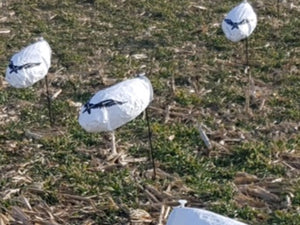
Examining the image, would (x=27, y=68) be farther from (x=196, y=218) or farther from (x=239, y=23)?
(x=196, y=218)

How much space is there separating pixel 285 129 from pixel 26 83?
2337 millimetres

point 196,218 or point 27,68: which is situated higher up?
point 196,218

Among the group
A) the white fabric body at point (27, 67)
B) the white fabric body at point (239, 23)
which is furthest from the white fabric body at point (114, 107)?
the white fabric body at point (239, 23)

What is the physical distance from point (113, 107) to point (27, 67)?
3.95ft

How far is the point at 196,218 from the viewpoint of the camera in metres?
3.29

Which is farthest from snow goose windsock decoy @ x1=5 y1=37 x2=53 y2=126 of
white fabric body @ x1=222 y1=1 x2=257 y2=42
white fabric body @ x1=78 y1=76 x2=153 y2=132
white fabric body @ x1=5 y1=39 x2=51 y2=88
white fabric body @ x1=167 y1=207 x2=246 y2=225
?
white fabric body @ x1=167 y1=207 x2=246 y2=225

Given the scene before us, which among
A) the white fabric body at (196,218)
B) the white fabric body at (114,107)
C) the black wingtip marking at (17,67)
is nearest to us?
the white fabric body at (196,218)

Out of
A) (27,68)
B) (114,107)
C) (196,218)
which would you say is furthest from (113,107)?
(196,218)

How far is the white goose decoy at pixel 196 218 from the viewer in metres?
3.24

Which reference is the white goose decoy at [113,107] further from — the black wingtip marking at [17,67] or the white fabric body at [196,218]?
the white fabric body at [196,218]

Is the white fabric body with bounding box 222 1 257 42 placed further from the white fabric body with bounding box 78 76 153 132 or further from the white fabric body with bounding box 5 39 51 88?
the white fabric body with bounding box 78 76 153 132

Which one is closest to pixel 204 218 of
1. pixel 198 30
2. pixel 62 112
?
pixel 62 112

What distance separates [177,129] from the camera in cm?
687

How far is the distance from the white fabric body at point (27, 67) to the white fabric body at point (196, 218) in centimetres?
321
